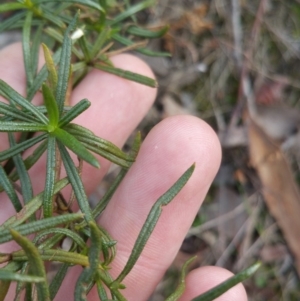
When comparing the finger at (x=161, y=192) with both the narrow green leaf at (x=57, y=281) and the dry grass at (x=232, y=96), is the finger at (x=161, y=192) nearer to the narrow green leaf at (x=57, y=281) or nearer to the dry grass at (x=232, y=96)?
the narrow green leaf at (x=57, y=281)

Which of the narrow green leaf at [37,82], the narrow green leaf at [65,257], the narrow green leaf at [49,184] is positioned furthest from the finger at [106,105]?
the narrow green leaf at [65,257]

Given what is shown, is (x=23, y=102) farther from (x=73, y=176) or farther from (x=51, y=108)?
(x=73, y=176)

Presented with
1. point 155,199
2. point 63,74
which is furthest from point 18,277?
point 155,199

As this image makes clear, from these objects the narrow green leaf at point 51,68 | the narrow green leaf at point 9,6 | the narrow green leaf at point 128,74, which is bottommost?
the narrow green leaf at point 128,74

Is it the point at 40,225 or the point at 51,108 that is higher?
the point at 51,108

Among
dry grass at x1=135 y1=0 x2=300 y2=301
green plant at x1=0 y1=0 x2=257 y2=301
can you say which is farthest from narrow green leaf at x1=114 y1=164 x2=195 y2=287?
dry grass at x1=135 y1=0 x2=300 y2=301

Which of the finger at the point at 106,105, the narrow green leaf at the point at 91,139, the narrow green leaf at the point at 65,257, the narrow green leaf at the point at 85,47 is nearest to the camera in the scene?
the narrow green leaf at the point at 65,257

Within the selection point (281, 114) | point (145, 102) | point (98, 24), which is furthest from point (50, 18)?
point (281, 114)

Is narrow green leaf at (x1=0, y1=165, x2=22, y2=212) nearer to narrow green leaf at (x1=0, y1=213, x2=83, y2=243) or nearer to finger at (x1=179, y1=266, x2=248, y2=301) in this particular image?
narrow green leaf at (x1=0, y1=213, x2=83, y2=243)
